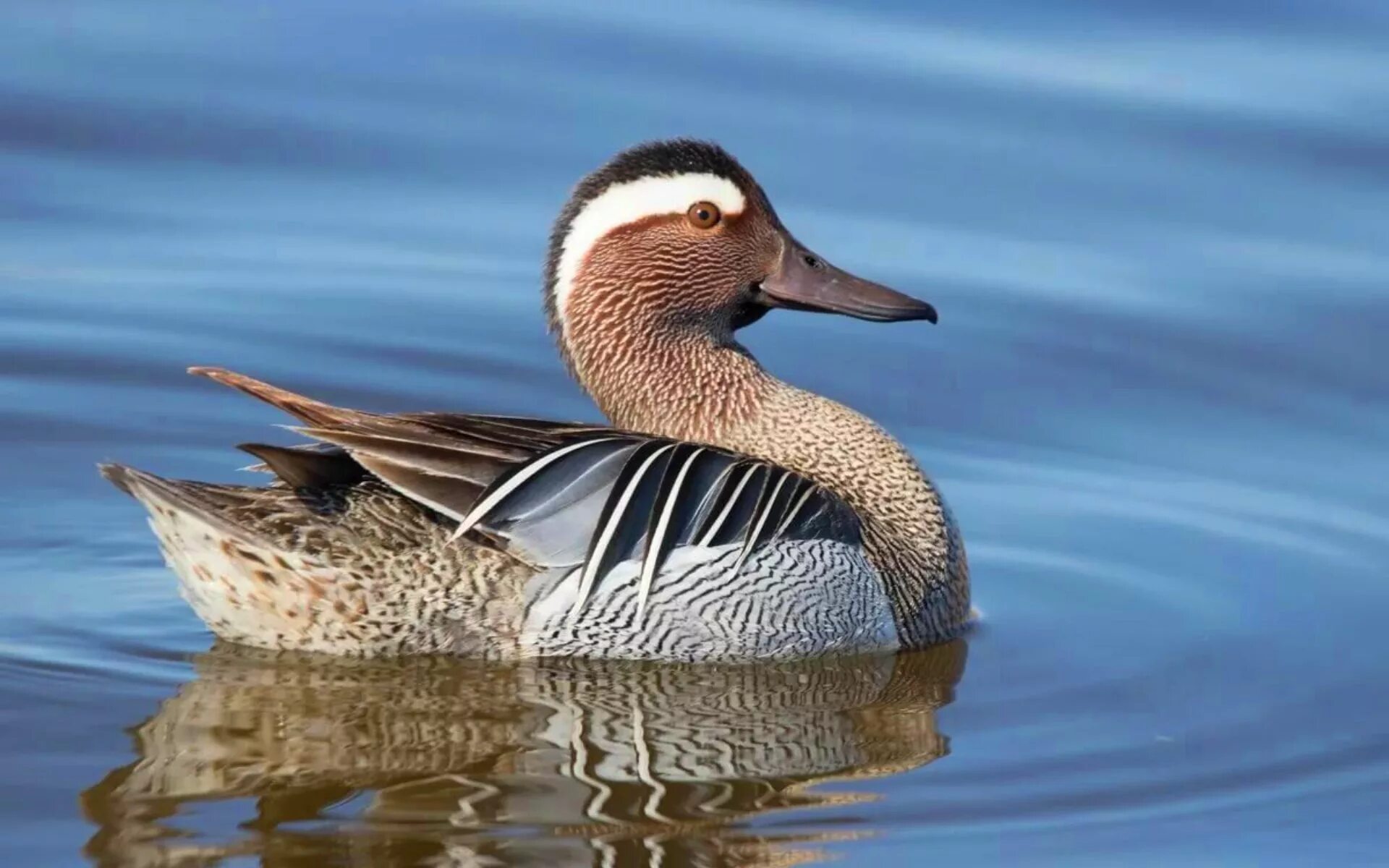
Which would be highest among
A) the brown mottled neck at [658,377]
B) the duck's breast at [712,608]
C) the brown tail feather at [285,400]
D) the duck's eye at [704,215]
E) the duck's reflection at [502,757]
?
the duck's eye at [704,215]

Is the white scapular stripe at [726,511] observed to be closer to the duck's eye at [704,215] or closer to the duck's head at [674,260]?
the duck's head at [674,260]

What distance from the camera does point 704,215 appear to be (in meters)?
8.29

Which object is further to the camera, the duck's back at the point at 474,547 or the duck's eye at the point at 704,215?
the duck's eye at the point at 704,215

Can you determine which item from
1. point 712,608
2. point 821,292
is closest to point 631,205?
point 821,292

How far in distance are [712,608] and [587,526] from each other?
1.45 feet

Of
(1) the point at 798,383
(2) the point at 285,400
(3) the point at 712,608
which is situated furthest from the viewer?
(1) the point at 798,383

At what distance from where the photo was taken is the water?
6.71m

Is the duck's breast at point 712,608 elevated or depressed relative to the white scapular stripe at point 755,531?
depressed

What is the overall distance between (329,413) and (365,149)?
14.2 feet

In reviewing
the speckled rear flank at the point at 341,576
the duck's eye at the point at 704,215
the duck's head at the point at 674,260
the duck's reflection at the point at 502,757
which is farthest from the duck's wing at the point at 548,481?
the duck's eye at the point at 704,215

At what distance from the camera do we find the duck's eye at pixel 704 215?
8.27 metres

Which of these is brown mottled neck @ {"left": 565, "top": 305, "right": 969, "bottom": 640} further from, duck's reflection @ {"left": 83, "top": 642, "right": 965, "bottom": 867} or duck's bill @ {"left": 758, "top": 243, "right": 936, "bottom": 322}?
duck's reflection @ {"left": 83, "top": 642, "right": 965, "bottom": 867}

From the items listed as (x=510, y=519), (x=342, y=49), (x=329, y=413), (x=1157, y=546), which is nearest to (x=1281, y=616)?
(x=1157, y=546)

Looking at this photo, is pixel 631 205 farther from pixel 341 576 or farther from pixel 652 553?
pixel 341 576
